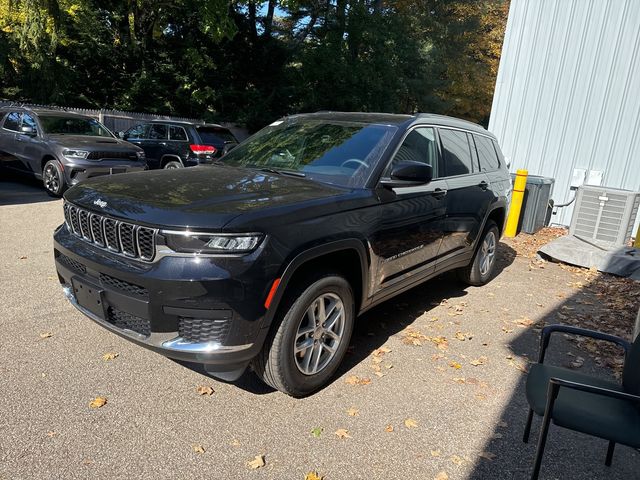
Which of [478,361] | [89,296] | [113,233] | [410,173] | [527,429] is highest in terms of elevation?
[410,173]

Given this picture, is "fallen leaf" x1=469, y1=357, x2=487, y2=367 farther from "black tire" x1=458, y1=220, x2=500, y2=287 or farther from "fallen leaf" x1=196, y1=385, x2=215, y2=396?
"fallen leaf" x1=196, y1=385, x2=215, y2=396

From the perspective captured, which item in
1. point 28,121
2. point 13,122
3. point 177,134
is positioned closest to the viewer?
point 28,121

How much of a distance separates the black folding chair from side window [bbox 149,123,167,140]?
11019 millimetres

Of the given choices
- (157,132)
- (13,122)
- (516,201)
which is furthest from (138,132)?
(516,201)

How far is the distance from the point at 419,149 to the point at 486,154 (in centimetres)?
184

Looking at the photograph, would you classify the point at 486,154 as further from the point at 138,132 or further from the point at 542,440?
the point at 138,132

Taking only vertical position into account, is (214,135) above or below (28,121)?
below

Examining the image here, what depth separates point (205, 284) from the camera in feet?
8.32

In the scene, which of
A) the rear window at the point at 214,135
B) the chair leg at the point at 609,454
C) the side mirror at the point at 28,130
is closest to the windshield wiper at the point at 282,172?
the chair leg at the point at 609,454

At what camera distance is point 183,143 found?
37.3ft

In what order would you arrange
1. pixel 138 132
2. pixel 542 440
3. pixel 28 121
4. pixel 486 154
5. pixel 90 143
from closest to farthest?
pixel 542 440 → pixel 486 154 → pixel 90 143 → pixel 28 121 → pixel 138 132

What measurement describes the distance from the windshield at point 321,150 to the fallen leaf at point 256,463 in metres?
1.91

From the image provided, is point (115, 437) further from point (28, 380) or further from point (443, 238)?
point (443, 238)

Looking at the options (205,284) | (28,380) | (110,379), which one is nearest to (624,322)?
(205,284)
